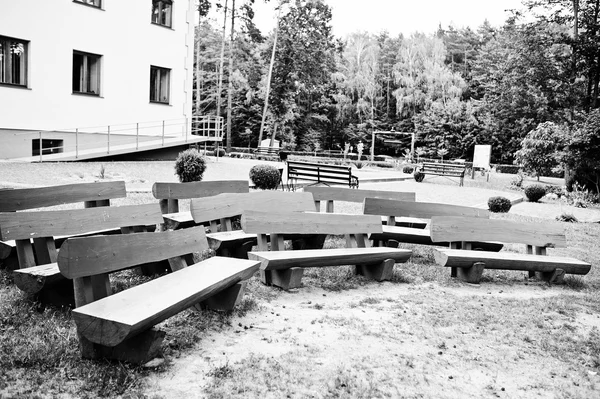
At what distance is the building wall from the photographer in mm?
17656

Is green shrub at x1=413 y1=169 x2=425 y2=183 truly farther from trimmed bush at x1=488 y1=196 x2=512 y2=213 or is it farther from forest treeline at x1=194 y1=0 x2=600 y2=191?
trimmed bush at x1=488 y1=196 x2=512 y2=213

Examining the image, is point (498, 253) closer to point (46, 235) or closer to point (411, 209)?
point (411, 209)

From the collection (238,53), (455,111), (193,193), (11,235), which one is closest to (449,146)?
(455,111)

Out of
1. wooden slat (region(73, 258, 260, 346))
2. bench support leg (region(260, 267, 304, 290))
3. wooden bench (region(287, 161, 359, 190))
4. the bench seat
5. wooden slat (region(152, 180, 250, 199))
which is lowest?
bench support leg (region(260, 267, 304, 290))

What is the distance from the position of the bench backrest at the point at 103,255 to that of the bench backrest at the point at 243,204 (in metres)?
1.31

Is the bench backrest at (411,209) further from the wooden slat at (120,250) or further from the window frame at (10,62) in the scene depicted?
the window frame at (10,62)

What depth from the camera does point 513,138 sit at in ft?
153

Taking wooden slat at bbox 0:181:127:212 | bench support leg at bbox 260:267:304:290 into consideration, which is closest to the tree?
bench support leg at bbox 260:267:304:290

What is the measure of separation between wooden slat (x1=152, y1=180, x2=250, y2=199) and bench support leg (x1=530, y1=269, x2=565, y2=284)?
4079mm

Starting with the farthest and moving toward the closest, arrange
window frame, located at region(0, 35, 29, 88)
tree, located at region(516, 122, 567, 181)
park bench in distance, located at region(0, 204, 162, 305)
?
tree, located at region(516, 122, 567, 181) < window frame, located at region(0, 35, 29, 88) < park bench in distance, located at region(0, 204, 162, 305)

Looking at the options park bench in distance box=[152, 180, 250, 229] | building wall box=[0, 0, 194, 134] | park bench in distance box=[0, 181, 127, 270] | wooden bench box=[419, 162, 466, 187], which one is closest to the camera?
park bench in distance box=[0, 181, 127, 270]

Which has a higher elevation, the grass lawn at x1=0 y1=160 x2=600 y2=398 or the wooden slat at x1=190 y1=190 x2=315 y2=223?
the wooden slat at x1=190 y1=190 x2=315 y2=223

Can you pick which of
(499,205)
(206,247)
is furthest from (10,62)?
(206,247)

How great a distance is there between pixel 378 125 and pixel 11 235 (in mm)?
53553
